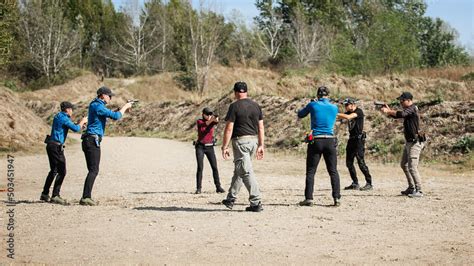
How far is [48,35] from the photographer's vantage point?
60.2 metres

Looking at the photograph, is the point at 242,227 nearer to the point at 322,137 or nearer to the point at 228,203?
the point at 228,203

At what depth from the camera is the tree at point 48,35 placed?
196 ft

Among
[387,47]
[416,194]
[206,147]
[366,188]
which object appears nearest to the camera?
[416,194]

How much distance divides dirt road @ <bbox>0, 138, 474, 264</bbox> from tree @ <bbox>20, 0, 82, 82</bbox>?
49200 millimetres

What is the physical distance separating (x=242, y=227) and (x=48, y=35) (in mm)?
56590

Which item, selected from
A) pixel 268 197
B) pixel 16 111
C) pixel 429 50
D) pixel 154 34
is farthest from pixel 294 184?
pixel 154 34

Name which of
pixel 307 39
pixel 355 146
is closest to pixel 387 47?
pixel 355 146

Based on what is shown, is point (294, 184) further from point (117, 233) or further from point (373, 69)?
point (373, 69)

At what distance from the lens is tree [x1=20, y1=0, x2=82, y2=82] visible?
59.8 meters

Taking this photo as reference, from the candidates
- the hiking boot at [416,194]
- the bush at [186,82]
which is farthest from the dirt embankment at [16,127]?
the bush at [186,82]

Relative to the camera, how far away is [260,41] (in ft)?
222

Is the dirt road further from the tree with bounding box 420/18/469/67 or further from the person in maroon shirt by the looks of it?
the tree with bounding box 420/18/469/67

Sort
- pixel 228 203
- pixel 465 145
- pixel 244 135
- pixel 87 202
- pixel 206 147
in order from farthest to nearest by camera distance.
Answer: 1. pixel 465 145
2. pixel 206 147
3. pixel 87 202
4. pixel 228 203
5. pixel 244 135

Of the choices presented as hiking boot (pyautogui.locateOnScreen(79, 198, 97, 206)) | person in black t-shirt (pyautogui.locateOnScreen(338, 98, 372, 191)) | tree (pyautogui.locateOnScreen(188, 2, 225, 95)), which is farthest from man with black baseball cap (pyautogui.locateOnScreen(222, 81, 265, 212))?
tree (pyautogui.locateOnScreen(188, 2, 225, 95))
